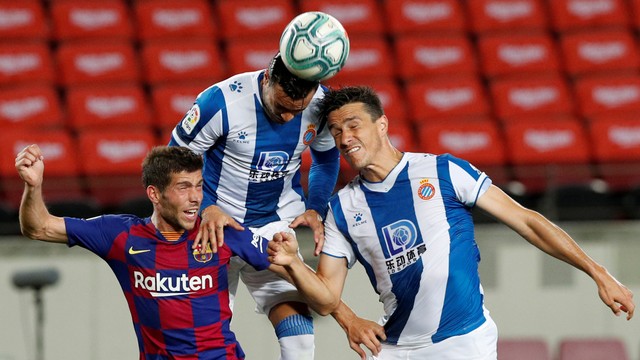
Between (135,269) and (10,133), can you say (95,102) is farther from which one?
(135,269)

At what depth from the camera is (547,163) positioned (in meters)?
7.83

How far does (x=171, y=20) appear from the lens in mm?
8781

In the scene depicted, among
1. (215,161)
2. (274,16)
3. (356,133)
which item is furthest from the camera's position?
(274,16)

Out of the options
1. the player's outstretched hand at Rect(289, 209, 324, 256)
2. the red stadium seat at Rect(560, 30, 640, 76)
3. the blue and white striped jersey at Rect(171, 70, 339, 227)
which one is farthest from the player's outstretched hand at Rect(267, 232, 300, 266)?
the red stadium seat at Rect(560, 30, 640, 76)

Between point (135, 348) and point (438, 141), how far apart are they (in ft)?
8.68

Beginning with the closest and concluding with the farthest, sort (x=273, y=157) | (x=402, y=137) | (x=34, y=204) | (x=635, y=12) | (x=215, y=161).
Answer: (x=34, y=204), (x=273, y=157), (x=215, y=161), (x=402, y=137), (x=635, y=12)

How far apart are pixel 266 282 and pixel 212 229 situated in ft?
2.13

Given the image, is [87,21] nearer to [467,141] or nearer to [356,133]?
[467,141]

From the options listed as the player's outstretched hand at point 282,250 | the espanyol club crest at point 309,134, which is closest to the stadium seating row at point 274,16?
the espanyol club crest at point 309,134

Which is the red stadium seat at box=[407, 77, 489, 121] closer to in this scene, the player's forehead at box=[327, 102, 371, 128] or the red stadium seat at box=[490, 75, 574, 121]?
the red stadium seat at box=[490, 75, 574, 121]

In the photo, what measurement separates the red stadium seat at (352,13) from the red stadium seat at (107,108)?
1.69m

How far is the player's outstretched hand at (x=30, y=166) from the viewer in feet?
12.6

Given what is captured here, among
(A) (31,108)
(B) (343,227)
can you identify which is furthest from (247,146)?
(A) (31,108)

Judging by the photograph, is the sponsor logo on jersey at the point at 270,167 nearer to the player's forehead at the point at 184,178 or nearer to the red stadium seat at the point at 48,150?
the player's forehead at the point at 184,178
